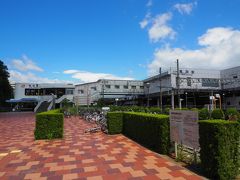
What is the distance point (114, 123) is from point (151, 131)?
4.56 m

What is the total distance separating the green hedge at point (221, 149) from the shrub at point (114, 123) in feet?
24.7

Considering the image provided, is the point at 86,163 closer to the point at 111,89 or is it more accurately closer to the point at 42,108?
the point at 42,108

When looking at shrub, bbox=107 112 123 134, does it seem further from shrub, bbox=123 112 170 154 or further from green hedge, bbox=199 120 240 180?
green hedge, bbox=199 120 240 180

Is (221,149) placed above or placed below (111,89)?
below

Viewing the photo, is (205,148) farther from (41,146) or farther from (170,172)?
(41,146)

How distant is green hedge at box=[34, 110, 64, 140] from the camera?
10.9 m

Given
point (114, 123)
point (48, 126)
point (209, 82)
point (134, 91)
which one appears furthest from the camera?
point (134, 91)

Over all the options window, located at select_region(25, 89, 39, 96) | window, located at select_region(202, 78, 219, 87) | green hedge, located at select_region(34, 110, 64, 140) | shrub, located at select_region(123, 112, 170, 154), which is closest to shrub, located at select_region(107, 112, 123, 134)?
shrub, located at select_region(123, 112, 170, 154)

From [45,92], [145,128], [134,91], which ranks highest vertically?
[134,91]

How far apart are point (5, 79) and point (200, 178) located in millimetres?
→ 48187

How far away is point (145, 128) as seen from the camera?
9086 millimetres

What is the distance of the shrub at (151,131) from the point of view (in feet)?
24.8

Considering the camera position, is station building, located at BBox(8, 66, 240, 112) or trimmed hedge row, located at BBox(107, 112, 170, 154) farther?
station building, located at BBox(8, 66, 240, 112)

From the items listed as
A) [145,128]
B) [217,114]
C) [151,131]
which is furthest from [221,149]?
[217,114]
